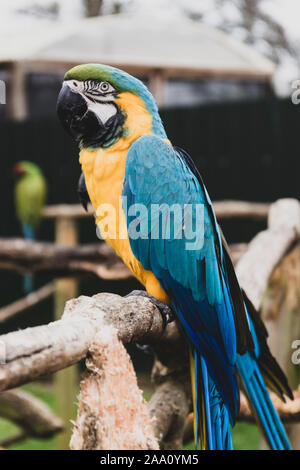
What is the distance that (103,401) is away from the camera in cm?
48

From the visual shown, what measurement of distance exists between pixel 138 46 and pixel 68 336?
2.45m

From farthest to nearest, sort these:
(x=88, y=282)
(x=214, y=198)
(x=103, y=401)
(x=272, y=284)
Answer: (x=88, y=282) < (x=214, y=198) < (x=272, y=284) < (x=103, y=401)

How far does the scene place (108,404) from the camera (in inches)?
18.9

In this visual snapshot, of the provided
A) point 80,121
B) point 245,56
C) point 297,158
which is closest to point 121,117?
point 80,121

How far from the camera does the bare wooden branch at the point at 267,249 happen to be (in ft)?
3.24

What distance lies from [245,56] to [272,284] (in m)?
1.92

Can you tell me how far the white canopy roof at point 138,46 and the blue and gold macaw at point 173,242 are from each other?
5.94 ft

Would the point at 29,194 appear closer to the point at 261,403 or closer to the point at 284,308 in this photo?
the point at 284,308

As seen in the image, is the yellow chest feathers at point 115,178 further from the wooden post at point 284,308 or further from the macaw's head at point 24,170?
the macaw's head at point 24,170

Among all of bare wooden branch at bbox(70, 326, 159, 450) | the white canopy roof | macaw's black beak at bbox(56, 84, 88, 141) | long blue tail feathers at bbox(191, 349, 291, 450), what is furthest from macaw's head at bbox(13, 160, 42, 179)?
bare wooden branch at bbox(70, 326, 159, 450)

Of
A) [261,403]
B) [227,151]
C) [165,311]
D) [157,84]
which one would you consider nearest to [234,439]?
[227,151]

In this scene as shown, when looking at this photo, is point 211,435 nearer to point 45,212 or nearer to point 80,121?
point 80,121

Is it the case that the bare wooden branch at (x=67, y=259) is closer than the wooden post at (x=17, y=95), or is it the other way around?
the bare wooden branch at (x=67, y=259)

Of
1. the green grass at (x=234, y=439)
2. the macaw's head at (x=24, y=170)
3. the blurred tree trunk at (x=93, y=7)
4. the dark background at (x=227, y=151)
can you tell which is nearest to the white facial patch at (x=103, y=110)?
the green grass at (x=234, y=439)
